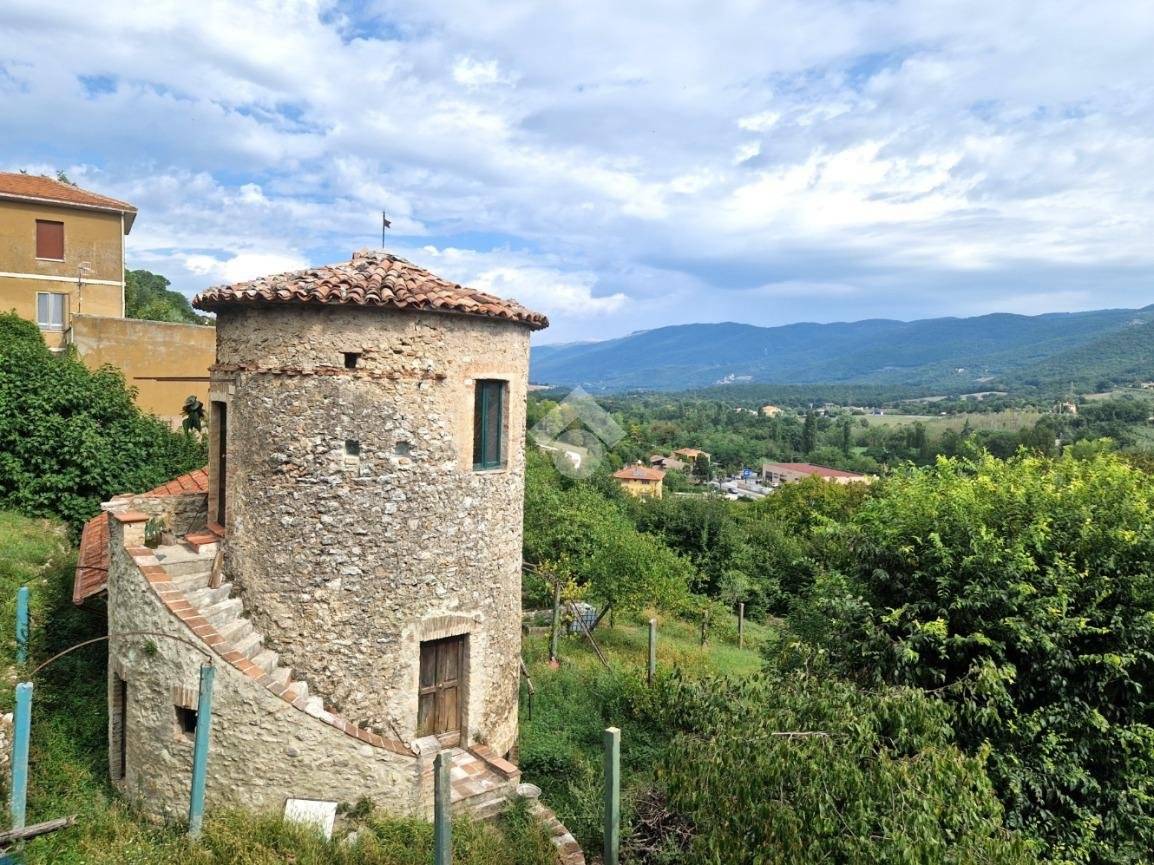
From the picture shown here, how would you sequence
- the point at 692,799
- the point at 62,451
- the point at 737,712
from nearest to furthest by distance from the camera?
the point at 692,799
the point at 737,712
the point at 62,451

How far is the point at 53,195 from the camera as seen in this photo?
2656 cm

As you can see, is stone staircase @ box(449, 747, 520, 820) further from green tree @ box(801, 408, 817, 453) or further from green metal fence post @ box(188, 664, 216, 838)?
green tree @ box(801, 408, 817, 453)

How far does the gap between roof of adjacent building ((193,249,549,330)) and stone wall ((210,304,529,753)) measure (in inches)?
8.7

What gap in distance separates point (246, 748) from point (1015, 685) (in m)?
9.26

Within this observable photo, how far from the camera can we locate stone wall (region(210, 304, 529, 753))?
9016 mm

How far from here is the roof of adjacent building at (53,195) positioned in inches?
1018

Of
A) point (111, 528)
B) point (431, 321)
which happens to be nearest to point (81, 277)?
point (111, 528)

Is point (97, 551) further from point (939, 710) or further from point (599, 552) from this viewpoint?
point (599, 552)

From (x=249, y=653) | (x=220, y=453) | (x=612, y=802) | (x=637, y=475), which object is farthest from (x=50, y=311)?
(x=637, y=475)

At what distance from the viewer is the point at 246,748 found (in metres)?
8.27

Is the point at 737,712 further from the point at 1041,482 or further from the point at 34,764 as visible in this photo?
the point at 34,764

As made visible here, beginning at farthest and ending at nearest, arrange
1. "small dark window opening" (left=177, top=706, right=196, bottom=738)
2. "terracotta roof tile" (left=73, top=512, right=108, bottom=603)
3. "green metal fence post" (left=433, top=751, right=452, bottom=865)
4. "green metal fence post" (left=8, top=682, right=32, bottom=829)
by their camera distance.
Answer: "terracotta roof tile" (left=73, top=512, right=108, bottom=603) → "small dark window opening" (left=177, top=706, right=196, bottom=738) → "green metal fence post" (left=8, top=682, right=32, bottom=829) → "green metal fence post" (left=433, top=751, right=452, bottom=865)

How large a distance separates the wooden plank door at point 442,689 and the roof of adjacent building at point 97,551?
16.8 feet

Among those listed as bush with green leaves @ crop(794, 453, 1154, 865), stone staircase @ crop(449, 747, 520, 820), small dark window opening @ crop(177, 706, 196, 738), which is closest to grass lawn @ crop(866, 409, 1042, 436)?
bush with green leaves @ crop(794, 453, 1154, 865)
